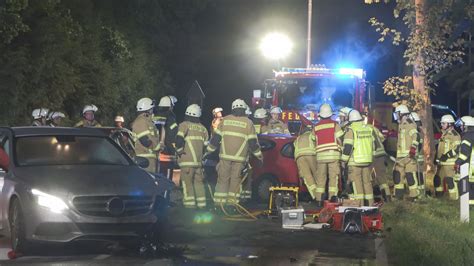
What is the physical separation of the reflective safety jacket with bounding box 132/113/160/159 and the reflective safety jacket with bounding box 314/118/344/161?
2808 millimetres

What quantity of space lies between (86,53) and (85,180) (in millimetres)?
17502

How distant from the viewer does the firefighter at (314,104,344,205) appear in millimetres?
13522

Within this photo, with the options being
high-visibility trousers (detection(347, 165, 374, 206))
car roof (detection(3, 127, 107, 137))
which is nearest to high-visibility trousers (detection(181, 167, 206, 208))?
high-visibility trousers (detection(347, 165, 374, 206))

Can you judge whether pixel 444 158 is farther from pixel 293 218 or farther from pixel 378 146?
pixel 293 218

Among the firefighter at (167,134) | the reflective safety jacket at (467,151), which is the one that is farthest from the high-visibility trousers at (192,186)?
the reflective safety jacket at (467,151)

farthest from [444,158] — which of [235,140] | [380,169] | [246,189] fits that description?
[235,140]

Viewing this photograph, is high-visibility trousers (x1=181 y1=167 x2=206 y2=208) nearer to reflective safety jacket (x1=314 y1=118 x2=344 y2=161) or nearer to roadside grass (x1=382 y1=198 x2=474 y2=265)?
reflective safety jacket (x1=314 y1=118 x2=344 y2=161)

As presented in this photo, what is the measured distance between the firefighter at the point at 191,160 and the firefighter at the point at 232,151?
0.30m

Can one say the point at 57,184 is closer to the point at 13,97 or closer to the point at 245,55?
the point at 13,97

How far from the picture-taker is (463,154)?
1345 centimetres

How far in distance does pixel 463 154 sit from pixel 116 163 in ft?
21.0

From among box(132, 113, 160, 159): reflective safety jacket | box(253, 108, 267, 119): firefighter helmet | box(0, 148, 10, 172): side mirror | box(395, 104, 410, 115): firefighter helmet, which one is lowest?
box(0, 148, 10, 172): side mirror

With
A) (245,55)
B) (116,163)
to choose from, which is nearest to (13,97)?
(116,163)

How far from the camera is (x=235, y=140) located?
13.0 m
